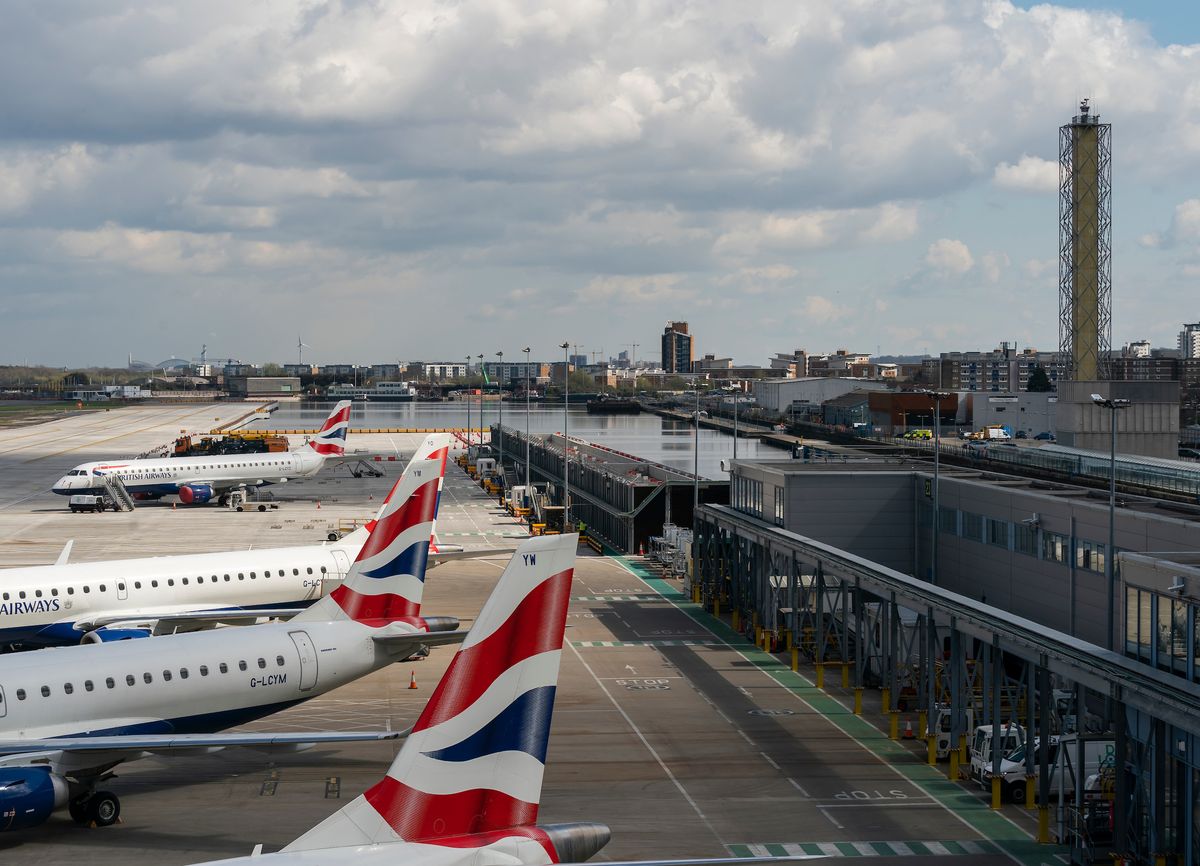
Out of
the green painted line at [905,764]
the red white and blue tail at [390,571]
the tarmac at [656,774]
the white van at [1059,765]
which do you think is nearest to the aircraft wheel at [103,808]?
the tarmac at [656,774]

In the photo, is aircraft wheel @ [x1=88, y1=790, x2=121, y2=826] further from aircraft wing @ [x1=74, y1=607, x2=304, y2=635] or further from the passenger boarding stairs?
the passenger boarding stairs

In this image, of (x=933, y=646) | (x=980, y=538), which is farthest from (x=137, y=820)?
(x=980, y=538)

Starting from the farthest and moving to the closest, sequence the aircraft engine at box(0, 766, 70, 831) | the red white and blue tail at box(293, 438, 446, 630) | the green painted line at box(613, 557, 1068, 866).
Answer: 1. the red white and blue tail at box(293, 438, 446, 630)
2. the green painted line at box(613, 557, 1068, 866)
3. the aircraft engine at box(0, 766, 70, 831)

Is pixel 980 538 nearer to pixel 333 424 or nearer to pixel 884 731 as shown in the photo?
pixel 884 731

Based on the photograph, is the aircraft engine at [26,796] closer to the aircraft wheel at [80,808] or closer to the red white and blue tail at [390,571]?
the aircraft wheel at [80,808]

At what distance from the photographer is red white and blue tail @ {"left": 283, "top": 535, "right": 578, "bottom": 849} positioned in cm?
1515

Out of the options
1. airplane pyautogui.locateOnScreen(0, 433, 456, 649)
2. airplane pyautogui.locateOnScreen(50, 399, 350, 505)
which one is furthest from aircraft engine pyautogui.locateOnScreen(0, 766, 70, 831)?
airplane pyautogui.locateOnScreen(50, 399, 350, 505)

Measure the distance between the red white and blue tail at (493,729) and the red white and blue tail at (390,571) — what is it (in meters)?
17.8

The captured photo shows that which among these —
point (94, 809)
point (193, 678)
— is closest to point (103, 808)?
point (94, 809)

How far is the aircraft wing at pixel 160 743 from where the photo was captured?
23266 millimetres

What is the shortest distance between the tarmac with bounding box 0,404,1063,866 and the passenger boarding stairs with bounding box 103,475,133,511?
5138 centimetres

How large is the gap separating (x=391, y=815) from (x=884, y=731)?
85.8ft

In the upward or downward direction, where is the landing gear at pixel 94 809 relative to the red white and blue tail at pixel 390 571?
downward

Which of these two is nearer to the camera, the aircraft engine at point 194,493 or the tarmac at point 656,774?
the tarmac at point 656,774
